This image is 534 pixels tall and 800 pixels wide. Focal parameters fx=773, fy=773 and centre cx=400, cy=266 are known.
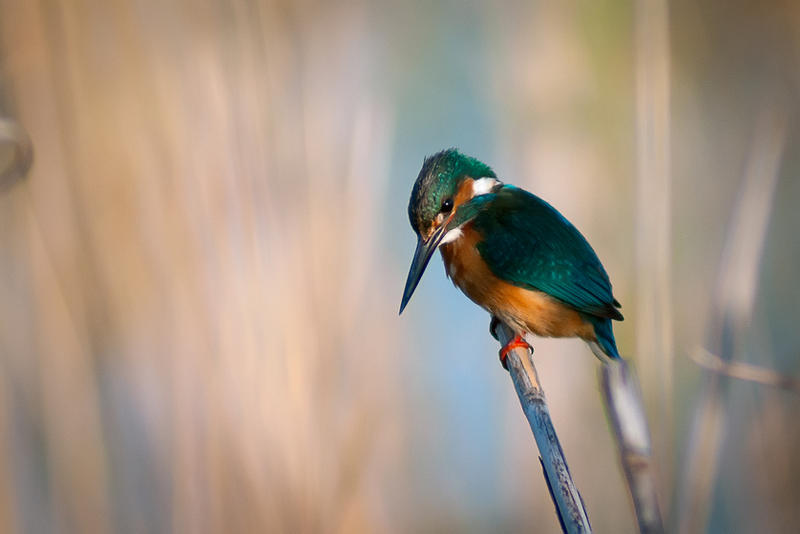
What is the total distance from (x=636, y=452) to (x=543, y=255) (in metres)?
1.35

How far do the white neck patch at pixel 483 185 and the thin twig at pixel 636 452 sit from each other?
1.49 meters

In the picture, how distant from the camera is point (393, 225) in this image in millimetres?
2555

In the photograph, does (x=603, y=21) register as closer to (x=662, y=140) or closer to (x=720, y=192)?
Result: (x=720, y=192)

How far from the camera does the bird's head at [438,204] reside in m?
1.92

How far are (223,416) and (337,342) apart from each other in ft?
1.06

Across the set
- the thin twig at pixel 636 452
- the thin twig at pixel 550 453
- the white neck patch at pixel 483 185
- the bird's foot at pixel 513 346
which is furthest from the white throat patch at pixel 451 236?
the thin twig at pixel 636 452

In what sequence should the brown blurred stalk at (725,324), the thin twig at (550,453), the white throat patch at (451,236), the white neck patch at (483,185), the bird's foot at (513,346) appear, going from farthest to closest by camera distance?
1. the white neck patch at (483,185)
2. the white throat patch at (451,236)
3. the bird's foot at (513,346)
4. the brown blurred stalk at (725,324)
5. the thin twig at (550,453)

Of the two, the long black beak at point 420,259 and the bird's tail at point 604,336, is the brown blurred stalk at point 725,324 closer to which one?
the bird's tail at point 604,336

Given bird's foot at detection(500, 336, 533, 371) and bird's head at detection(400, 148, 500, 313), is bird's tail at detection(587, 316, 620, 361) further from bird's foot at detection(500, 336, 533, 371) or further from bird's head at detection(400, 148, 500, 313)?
bird's head at detection(400, 148, 500, 313)

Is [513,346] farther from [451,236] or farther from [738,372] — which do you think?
[738,372]

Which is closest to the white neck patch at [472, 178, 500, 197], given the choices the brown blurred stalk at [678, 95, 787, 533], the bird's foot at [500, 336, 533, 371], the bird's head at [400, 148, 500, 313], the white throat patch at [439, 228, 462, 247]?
the bird's head at [400, 148, 500, 313]

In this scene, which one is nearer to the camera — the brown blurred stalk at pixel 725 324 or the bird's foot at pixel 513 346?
the brown blurred stalk at pixel 725 324

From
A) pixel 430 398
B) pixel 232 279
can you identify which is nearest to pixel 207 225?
pixel 232 279

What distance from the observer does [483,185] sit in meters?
2.20
